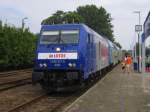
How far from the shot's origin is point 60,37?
1856 centimetres

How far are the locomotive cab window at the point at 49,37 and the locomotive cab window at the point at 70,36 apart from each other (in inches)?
11.4

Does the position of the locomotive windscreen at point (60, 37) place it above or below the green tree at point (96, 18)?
below

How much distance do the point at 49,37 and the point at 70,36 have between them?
→ 98 cm

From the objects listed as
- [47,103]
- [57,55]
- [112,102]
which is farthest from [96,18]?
[112,102]

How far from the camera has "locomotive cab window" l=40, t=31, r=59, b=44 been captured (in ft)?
60.9

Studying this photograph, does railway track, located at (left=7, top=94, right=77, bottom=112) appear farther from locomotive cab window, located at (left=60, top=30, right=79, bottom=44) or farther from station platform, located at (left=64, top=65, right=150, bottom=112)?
locomotive cab window, located at (left=60, top=30, right=79, bottom=44)

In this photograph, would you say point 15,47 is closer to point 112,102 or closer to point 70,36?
point 70,36

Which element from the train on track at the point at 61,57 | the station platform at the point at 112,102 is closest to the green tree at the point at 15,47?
the train on track at the point at 61,57

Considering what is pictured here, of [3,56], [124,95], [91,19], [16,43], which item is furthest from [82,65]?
[91,19]

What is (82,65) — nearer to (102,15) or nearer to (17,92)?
(17,92)

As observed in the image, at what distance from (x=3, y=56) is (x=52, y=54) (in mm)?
24647

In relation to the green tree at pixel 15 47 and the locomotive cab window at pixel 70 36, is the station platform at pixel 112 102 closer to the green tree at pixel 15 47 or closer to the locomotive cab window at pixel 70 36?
the locomotive cab window at pixel 70 36

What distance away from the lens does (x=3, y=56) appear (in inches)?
1647

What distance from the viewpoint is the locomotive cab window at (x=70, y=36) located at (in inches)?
720
